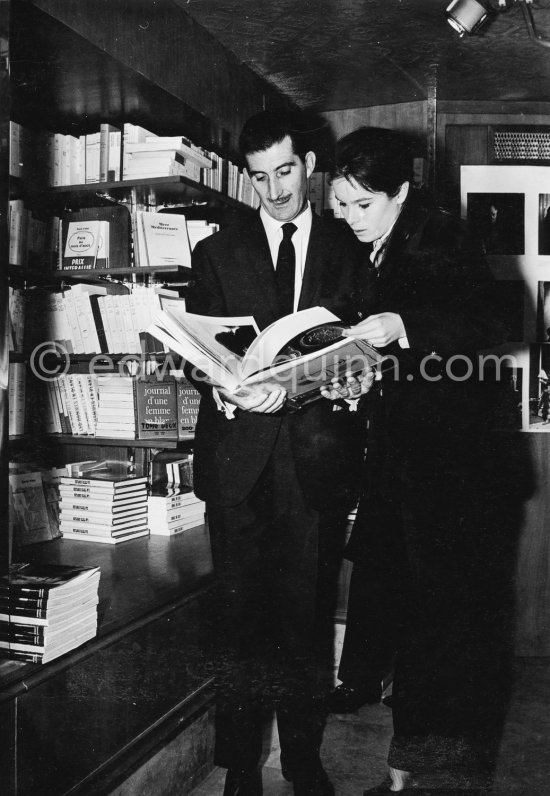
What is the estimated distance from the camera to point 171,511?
9.25 feet

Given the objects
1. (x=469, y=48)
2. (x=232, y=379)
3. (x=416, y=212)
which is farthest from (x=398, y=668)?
(x=469, y=48)

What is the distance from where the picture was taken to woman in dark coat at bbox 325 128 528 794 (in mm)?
1578

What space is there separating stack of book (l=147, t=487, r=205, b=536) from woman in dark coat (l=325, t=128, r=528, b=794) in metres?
1.27

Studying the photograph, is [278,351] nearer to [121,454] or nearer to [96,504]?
[96,504]

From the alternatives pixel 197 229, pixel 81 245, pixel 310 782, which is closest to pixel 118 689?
pixel 310 782

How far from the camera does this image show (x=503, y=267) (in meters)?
2.80

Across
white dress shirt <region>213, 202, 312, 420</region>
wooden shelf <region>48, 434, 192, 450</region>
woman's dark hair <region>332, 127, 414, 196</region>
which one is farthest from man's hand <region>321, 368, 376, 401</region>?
wooden shelf <region>48, 434, 192, 450</region>

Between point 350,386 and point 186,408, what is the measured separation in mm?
1297

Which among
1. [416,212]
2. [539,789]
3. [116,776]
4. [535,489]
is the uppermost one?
[416,212]

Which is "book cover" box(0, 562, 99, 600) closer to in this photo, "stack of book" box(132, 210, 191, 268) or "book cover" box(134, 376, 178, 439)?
"book cover" box(134, 376, 178, 439)

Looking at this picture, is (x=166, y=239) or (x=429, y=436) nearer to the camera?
(x=429, y=436)

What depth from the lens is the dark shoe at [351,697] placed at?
2279 millimetres

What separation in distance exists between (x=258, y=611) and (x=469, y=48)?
1.99m

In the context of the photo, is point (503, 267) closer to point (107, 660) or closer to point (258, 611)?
point (258, 611)
